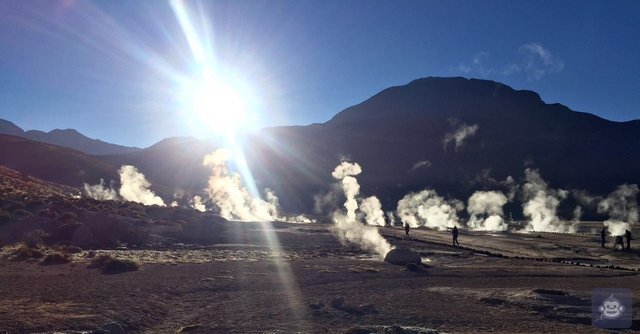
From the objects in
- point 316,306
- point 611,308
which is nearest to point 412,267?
point 316,306

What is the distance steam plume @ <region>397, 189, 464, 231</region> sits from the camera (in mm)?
93088

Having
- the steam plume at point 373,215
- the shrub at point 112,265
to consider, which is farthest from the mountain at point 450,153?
the shrub at point 112,265

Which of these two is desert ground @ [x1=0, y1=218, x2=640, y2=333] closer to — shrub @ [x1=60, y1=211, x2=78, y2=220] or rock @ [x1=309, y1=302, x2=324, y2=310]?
rock @ [x1=309, y1=302, x2=324, y2=310]

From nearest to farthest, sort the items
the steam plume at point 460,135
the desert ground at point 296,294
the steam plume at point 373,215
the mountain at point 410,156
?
1. the desert ground at point 296,294
2. the steam plume at point 373,215
3. the mountain at point 410,156
4. the steam plume at point 460,135

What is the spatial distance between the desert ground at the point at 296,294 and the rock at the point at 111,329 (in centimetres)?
5

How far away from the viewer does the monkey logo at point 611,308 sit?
608 inches

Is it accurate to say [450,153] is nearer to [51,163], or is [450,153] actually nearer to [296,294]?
[51,163]

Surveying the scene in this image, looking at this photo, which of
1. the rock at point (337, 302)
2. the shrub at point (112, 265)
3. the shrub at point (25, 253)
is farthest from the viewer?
the shrub at point (25, 253)

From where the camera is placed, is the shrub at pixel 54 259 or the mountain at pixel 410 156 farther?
the mountain at pixel 410 156

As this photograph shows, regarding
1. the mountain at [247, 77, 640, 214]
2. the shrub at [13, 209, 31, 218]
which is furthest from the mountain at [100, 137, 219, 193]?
the shrub at [13, 209, 31, 218]

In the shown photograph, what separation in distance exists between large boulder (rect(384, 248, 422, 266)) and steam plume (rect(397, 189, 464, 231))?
5897 cm

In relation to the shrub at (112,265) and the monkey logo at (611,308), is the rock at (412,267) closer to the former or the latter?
the monkey logo at (611,308)

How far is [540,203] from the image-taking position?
113 metres

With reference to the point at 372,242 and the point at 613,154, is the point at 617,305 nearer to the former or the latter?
the point at 372,242
